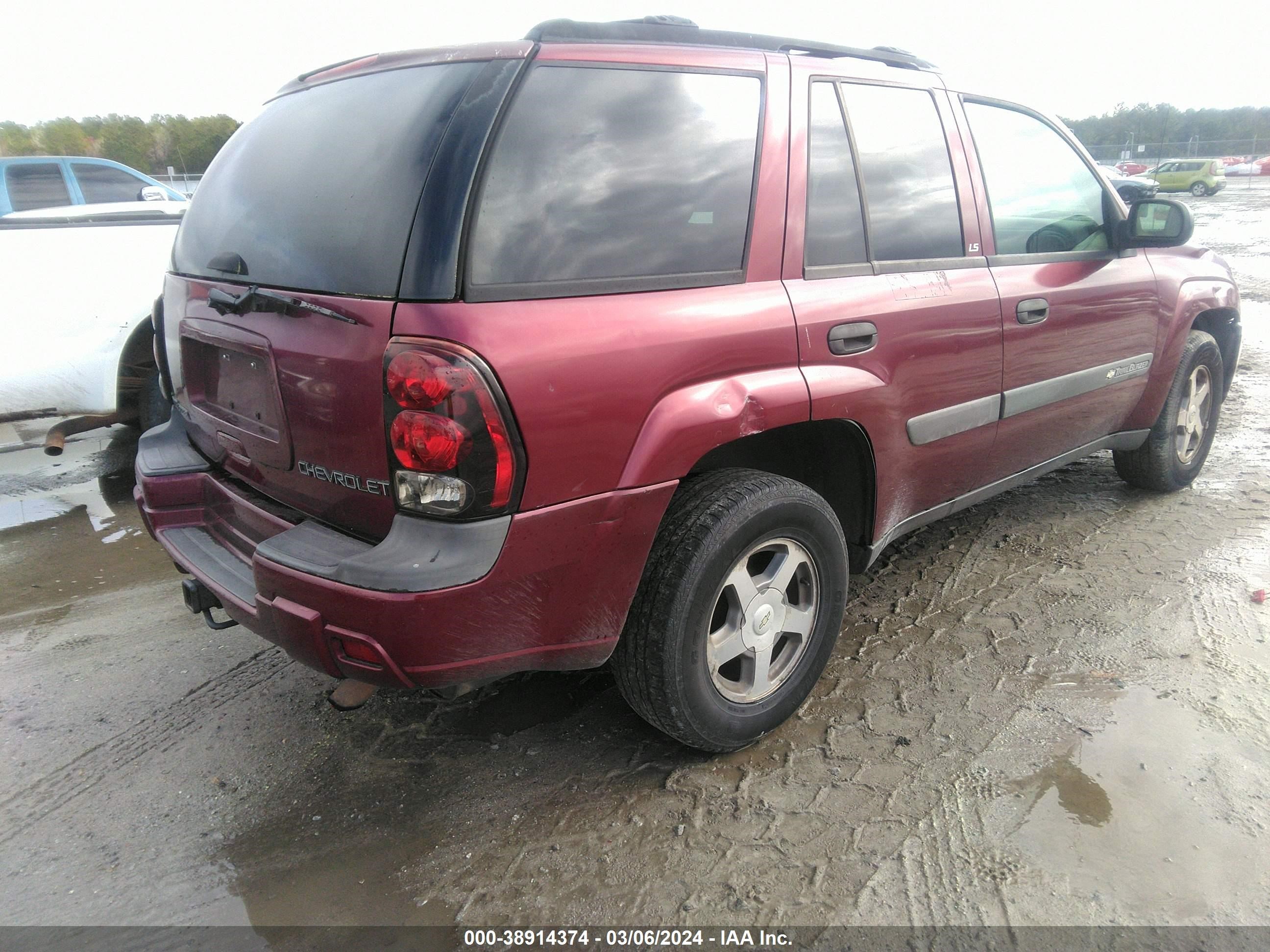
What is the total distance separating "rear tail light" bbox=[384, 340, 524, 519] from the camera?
1.82 metres

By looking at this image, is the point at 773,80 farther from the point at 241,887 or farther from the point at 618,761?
the point at 241,887

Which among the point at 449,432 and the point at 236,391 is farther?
the point at 236,391

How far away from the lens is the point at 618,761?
2518mm

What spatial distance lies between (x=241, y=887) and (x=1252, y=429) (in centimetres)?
587

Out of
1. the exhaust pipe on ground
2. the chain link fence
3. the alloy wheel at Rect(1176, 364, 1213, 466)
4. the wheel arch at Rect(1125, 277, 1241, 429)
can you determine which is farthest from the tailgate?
the chain link fence

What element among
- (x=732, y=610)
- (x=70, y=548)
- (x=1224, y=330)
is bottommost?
(x=70, y=548)

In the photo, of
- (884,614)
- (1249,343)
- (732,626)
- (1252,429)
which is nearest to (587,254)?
(732,626)

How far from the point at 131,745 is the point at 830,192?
2.65 m

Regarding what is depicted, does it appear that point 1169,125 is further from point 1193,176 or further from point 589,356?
point 589,356

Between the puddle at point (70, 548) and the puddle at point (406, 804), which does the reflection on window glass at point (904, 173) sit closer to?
the puddle at point (406, 804)

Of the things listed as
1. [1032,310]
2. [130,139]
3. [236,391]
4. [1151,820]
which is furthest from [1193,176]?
[130,139]

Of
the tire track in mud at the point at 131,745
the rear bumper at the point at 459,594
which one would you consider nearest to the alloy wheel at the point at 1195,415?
the rear bumper at the point at 459,594

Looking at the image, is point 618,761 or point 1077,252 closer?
point 618,761

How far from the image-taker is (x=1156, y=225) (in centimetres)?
371
